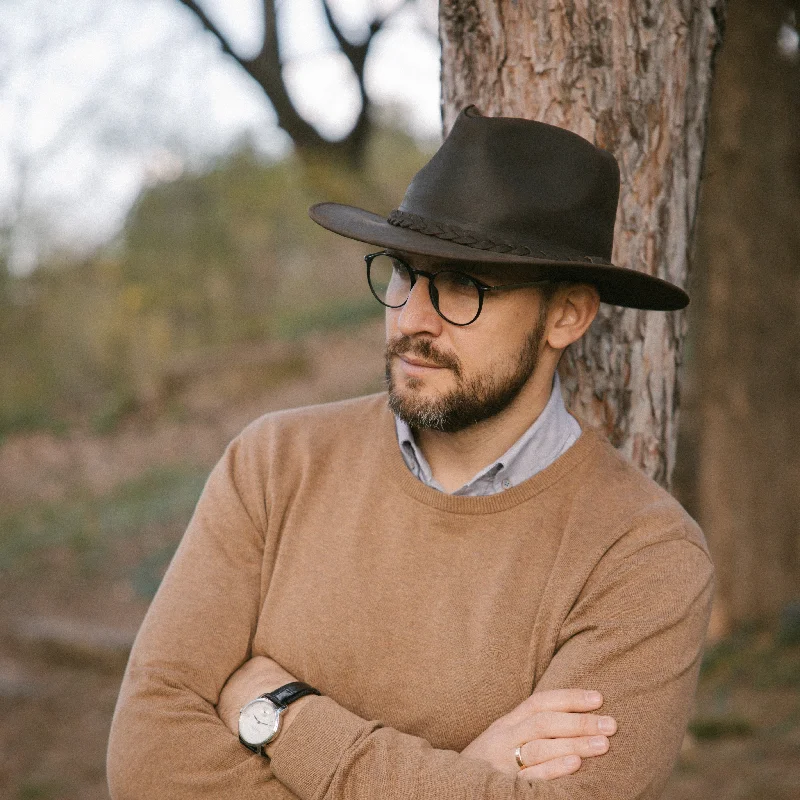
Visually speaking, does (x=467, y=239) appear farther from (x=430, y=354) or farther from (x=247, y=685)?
(x=247, y=685)

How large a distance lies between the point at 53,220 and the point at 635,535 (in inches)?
511

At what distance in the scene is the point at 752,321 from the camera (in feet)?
19.2

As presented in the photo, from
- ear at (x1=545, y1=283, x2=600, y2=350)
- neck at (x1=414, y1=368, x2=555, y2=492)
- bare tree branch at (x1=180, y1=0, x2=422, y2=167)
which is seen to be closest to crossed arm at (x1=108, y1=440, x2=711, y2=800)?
neck at (x1=414, y1=368, x2=555, y2=492)

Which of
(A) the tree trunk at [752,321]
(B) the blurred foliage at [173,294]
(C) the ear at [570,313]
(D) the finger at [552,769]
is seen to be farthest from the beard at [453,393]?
(B) the blurred foliage at [173,294]

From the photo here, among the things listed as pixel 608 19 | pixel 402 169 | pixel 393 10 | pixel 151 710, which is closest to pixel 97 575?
pixel 393 10

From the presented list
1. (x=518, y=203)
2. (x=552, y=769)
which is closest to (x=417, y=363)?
(x=518, y=203)

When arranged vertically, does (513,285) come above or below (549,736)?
above

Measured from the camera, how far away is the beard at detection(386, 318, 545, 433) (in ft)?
7.04

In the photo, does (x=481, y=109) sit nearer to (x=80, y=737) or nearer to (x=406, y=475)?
(x=406, y=475)

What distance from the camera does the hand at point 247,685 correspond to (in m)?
2.12

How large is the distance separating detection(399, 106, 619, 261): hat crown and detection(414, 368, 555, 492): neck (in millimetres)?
393

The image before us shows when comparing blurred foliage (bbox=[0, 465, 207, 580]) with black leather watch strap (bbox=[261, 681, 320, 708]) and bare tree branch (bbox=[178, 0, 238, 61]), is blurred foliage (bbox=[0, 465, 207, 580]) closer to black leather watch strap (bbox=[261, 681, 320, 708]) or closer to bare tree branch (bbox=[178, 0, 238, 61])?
bare tree branch (bbox=[178, 0, 238, 61])

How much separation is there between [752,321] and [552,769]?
4631 mm

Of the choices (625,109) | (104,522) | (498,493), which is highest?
(625,109)
